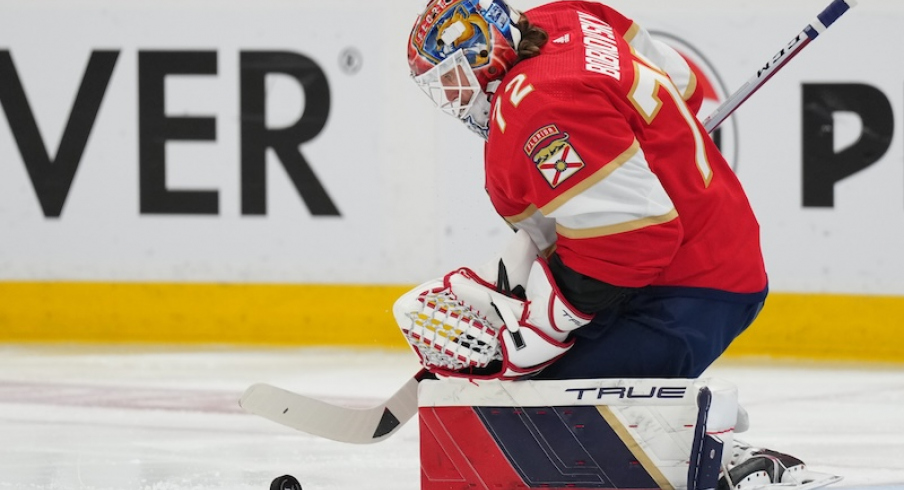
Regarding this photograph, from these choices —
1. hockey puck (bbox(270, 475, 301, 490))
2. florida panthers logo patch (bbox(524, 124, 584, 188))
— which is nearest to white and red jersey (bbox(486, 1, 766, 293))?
florida panthers logo patch (bbox(524, 124, 584, 188))

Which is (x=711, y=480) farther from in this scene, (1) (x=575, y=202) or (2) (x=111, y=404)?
(2) (x=111, y=404)

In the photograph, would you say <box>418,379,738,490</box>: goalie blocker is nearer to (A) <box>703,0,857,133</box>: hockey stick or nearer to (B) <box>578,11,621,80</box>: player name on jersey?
(B) <box>578,11,621,80</box>: player name on jersey

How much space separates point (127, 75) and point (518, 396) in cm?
314

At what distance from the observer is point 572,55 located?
1.96m

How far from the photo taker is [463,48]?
6.60 feet

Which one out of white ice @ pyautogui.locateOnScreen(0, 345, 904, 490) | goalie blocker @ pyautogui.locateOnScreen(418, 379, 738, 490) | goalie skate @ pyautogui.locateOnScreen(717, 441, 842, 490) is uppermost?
goalie blocker @ pyautogui.locateOnScreen(418, 379, 738, 490)

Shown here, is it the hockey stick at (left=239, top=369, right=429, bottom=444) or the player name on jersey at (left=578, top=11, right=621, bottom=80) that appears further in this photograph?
the hockey stick at (left=239, top=369, right=429, bottom=444)

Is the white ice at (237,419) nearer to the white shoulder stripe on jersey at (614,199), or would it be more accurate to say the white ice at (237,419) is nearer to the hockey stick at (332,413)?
the hockey stick at (332,413)

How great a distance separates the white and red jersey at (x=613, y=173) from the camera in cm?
185

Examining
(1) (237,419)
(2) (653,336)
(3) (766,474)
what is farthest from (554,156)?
(1) (237,419)

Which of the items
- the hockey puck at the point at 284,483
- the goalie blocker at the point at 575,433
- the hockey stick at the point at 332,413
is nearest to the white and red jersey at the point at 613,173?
the goalie blocker at the point at 575,433

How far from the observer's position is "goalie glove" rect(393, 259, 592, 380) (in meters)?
1.93

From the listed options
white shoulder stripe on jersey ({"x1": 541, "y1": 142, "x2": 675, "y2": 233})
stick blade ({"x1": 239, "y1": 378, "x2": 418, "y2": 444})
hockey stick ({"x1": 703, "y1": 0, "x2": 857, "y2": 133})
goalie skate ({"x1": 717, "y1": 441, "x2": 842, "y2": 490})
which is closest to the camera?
white shoulder stripe on jersey ({"x1": 541, "y1": 142, "x2": 675, "y2": 233})

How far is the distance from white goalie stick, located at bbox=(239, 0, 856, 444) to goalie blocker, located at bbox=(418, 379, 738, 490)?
0.22 metres
